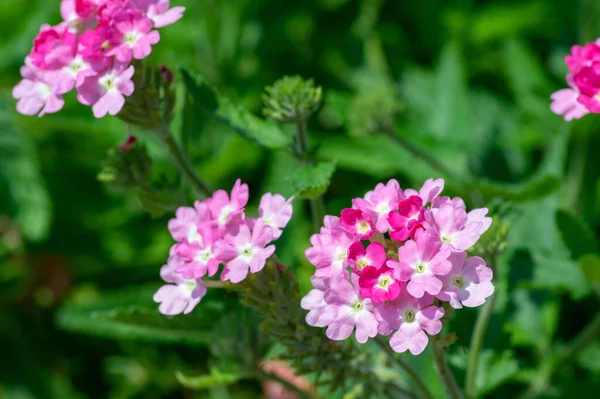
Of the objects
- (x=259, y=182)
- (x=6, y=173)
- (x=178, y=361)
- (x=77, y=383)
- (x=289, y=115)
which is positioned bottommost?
(x=77, y=383)

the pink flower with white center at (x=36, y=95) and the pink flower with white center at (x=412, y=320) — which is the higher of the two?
the pink flower with white center at (x=36, y=95)

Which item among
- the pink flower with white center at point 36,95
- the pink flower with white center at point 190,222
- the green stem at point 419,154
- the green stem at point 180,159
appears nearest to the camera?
the pink flower with white center at point 190,222

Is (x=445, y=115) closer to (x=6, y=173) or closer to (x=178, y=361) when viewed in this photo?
(x=178, y=361)

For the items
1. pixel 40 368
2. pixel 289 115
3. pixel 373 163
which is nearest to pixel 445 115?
pixel 373 163

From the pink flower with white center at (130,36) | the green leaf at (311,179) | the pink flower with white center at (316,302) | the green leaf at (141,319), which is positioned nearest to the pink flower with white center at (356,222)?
the pink flower with white center at (316,302)

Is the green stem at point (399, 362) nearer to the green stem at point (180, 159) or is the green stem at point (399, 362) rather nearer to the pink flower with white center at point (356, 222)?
the pink flower with white center at point (356, 222)

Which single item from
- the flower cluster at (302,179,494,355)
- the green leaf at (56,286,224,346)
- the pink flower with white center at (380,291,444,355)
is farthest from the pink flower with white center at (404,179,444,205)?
the green leaf at (56,286,224,346)

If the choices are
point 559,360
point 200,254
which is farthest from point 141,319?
point 559,360
